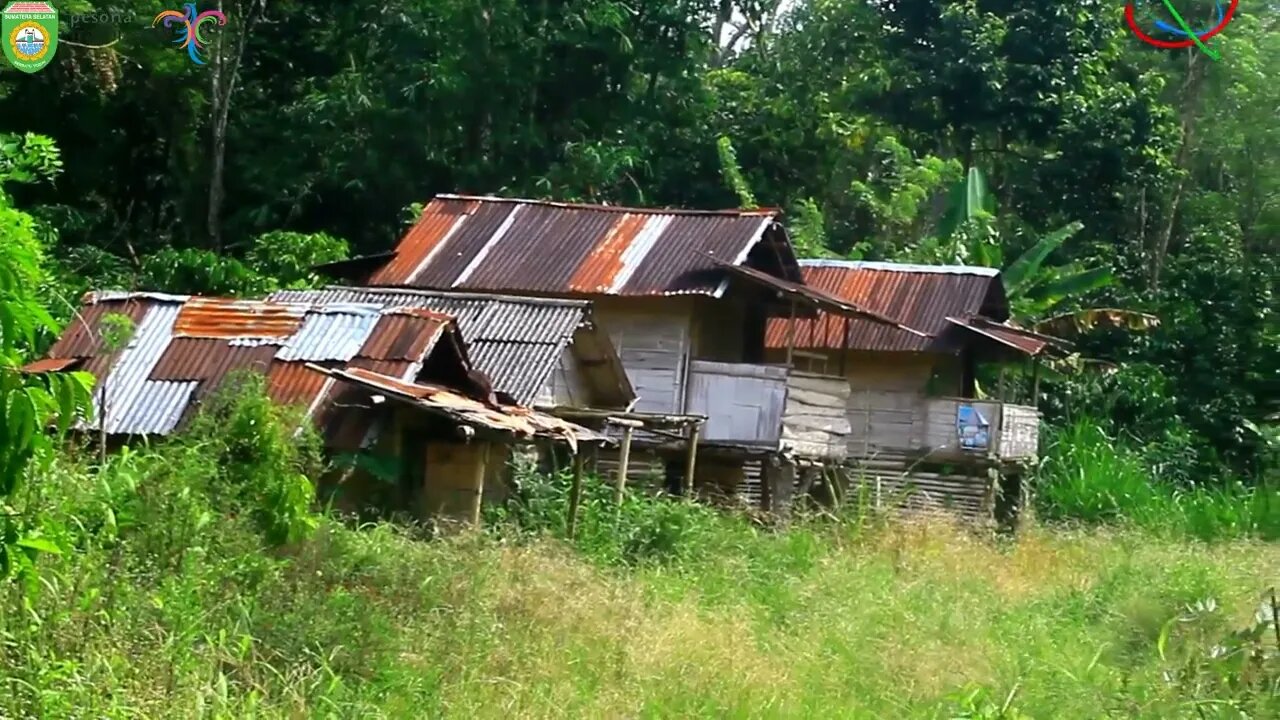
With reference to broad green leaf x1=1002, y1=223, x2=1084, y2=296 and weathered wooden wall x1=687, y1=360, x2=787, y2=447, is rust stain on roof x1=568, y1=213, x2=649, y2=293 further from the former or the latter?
broad green leaf x1=1002, y1=223, x2=1084, y2=296

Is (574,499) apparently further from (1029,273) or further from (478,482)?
(1029,273)

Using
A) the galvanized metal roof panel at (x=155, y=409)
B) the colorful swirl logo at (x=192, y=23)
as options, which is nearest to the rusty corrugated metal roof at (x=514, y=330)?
the galvanized metal roof panel at (x=155, y=409)

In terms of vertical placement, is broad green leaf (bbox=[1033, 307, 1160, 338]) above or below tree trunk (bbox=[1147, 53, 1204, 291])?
below

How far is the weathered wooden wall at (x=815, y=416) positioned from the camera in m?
17.5

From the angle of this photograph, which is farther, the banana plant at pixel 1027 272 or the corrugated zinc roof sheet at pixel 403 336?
the banana plant at pixel 1027 272

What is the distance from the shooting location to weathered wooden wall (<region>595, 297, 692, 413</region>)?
17.4m

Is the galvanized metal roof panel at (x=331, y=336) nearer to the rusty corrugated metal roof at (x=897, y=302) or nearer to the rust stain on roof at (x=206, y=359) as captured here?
the rust stain on roof at (x=206, y=359)

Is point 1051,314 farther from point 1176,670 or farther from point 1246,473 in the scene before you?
point 1176,670

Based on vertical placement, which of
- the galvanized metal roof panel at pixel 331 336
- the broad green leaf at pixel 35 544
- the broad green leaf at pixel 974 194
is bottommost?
the broad green leaf at pixel 35 544

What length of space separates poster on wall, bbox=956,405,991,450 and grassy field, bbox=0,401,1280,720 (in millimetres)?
7173

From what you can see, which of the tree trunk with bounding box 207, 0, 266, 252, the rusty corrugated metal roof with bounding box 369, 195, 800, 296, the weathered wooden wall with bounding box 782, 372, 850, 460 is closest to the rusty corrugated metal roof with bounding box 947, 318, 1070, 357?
the weathered wooden wall with bounding box 782, 372, 850, 460

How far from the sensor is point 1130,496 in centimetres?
2095

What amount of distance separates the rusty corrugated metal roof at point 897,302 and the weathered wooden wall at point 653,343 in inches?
90.8

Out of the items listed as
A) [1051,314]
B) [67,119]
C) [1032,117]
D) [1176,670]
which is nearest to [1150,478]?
[1051,314]
